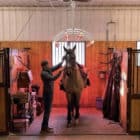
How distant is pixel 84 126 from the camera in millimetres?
6965

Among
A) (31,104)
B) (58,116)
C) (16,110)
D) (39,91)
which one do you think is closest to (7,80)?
(16,110)

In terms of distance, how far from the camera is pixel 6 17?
9617 millimetres

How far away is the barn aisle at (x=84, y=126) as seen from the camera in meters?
6.43

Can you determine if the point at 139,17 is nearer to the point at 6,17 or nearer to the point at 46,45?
the point at 46,45

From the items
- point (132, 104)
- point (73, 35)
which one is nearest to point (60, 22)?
point (73, 35)

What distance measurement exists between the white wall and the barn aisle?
107 inches

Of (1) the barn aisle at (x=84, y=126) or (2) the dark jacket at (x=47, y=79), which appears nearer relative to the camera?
(2) the dark jacket at (x=47, y=79)

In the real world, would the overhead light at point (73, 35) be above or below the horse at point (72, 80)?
above

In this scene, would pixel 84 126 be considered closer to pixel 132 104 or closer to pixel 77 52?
pixel 132 104

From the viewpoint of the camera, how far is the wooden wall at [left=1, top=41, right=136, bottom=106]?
9555 mm

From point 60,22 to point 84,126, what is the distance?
3.92 metres

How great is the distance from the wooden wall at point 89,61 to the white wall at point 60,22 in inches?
7.4

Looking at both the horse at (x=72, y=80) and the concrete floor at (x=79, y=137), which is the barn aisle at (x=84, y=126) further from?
the horse at (x=72, y=80)

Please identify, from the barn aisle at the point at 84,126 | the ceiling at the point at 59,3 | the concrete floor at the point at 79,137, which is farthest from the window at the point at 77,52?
the concrete floor at the point at 79,137
